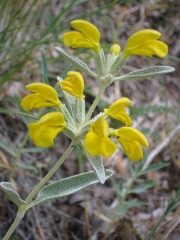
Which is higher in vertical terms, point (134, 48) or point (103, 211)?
point (134, 48)

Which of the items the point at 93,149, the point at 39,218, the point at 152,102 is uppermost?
the point at 93,149

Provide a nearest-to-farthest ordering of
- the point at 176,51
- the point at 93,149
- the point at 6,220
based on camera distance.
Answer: the point at 93,149 < the point at 6,220 < the point at 176,51

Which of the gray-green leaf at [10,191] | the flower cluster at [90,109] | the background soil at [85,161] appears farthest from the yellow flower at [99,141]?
the background soil at [85,161]

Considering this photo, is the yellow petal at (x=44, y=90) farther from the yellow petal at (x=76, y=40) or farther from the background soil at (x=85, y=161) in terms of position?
the background soil at (x=85, y=161)

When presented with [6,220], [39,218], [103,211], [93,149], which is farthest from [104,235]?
[93,149]

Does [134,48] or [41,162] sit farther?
[41,162]

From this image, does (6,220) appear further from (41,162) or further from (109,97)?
(109,97)
